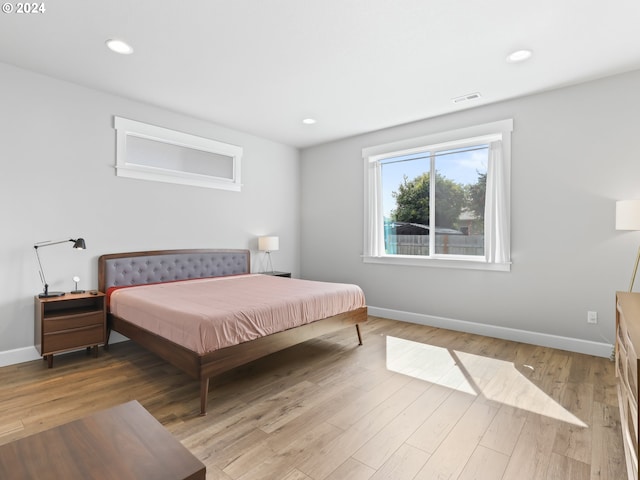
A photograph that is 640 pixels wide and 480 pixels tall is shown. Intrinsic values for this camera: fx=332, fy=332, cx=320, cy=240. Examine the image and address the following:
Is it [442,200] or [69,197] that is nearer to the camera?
[69,197]

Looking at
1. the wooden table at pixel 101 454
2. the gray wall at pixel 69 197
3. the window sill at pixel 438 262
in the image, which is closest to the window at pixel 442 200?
the window sill at pixel 438 262

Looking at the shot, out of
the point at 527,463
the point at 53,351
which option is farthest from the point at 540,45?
the point at 53,351

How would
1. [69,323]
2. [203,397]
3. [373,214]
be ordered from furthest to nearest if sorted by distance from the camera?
1. [373,214]
2. [69,323]
3. [203,397]

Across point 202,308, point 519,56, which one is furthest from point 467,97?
point 202,308

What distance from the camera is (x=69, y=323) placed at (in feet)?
9.91

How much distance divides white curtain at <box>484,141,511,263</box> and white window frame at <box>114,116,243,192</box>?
3.36m

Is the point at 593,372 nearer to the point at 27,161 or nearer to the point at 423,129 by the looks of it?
the point at 423,129

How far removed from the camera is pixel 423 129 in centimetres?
443

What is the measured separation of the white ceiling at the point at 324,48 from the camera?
2.27m

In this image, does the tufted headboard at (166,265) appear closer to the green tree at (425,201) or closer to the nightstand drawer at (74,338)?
the nightstand drawer at (74,338)

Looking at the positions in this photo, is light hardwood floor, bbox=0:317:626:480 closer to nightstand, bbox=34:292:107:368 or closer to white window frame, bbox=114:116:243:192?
nightstand, bbox=34:292:107:368

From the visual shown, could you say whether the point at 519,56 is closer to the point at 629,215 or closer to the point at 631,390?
the point at 629,215

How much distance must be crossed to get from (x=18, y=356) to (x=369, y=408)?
3.26 metres

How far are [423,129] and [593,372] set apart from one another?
3.21 m
